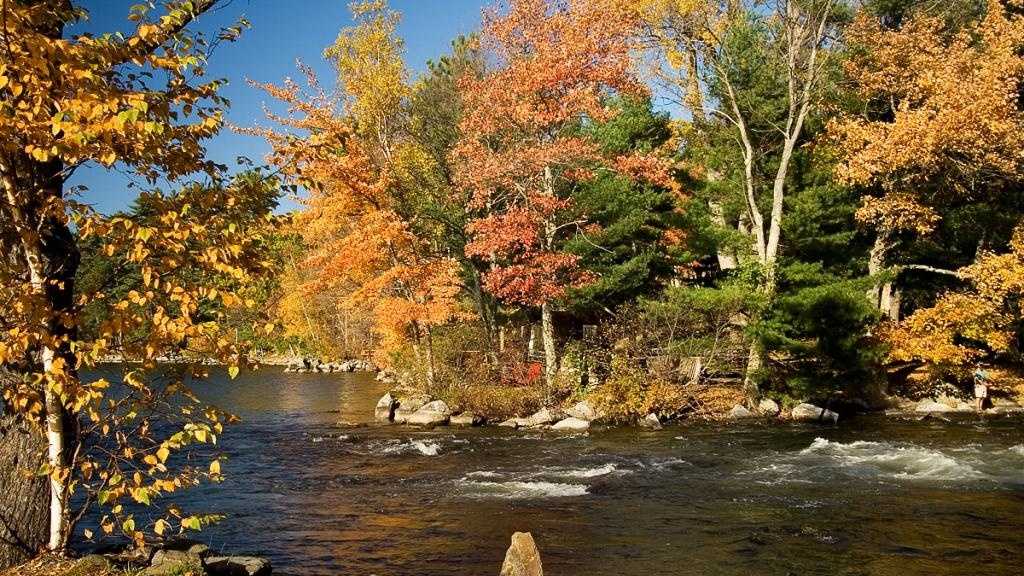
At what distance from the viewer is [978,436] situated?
61.5 ft

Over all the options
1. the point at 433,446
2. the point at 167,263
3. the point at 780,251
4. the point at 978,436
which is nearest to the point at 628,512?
the point at 433,446

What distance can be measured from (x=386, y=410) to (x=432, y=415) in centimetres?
254

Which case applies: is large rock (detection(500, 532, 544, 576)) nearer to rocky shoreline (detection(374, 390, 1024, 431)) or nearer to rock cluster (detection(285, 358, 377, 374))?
rocky shoreline (detection(374, 390, 1024, 431))

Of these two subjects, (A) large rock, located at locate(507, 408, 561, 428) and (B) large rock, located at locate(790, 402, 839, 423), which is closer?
(B) large rock, located at locate(790, 402, 839, 423)

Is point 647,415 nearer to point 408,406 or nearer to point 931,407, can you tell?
point 408,406

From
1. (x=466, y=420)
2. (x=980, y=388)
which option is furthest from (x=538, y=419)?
(x=980, y=388)

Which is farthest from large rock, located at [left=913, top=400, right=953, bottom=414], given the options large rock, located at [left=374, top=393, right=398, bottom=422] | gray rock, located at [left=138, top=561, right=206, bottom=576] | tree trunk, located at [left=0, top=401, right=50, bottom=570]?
tree trunk, located at [left=0, top=401, right=50, bottom=570]

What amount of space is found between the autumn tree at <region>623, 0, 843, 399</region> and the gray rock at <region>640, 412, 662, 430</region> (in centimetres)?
374

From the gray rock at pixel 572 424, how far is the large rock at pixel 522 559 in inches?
602

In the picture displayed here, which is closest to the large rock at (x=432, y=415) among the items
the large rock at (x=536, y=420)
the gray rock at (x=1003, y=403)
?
the large rock at (x=536, y=420)

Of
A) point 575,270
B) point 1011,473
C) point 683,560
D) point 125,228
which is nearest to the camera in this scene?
point 125,228

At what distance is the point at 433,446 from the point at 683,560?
31.4ft

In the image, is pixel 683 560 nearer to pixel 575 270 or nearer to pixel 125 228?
pixel 125 228

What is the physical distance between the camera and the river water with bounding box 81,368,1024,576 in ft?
33.8
